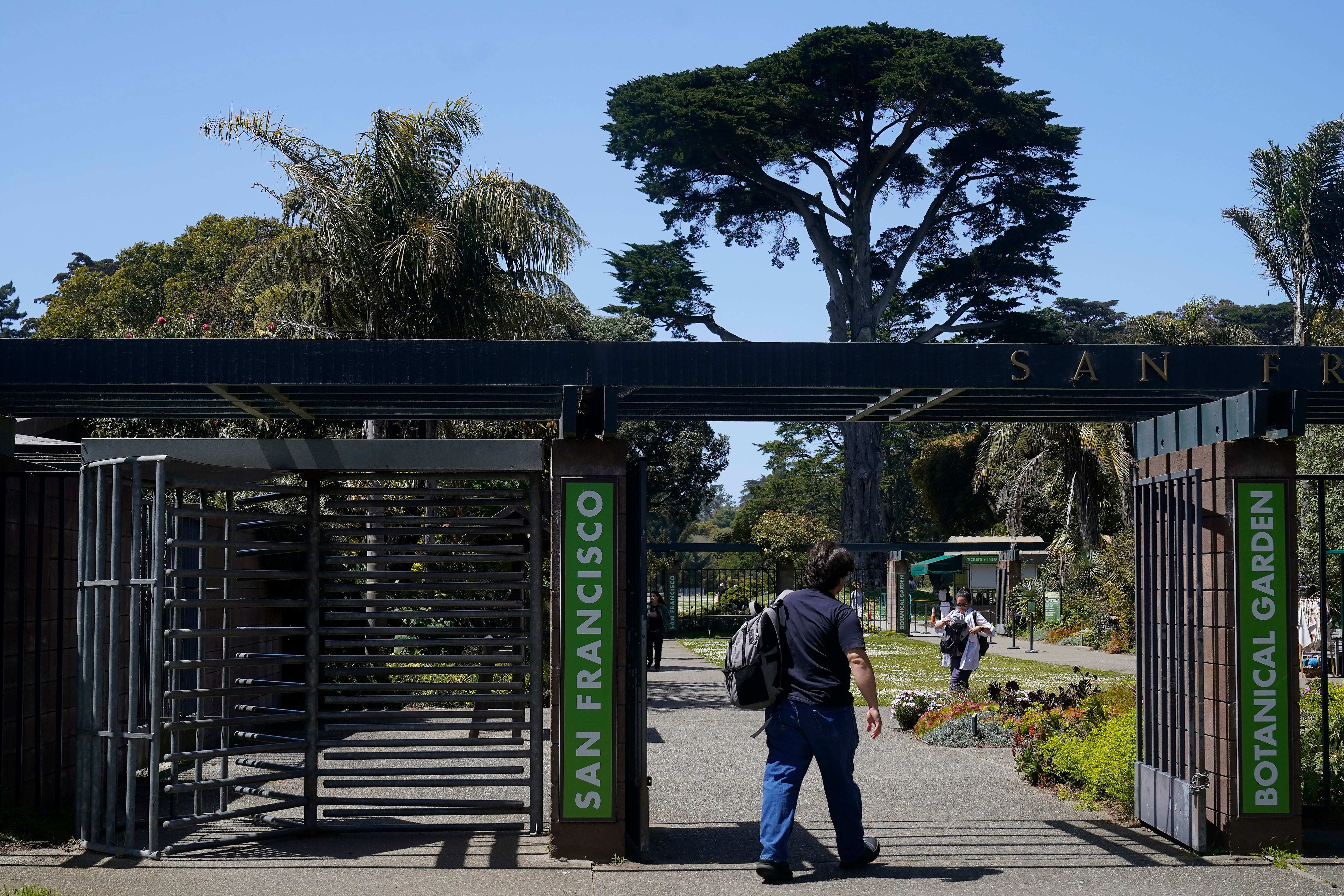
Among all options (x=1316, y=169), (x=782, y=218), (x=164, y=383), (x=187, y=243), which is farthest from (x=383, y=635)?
(x=187, y=243)

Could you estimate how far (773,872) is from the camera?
683cm

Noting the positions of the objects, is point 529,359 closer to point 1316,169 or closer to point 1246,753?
point 1246,753

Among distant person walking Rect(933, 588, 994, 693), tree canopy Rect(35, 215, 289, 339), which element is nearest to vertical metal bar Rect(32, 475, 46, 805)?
distant person walking Rect(933, 588, 994, 693)

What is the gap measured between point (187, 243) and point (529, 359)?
49536mm

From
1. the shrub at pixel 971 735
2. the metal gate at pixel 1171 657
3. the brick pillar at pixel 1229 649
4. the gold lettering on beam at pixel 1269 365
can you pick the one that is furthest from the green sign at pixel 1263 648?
the shrub at pixel 971 735

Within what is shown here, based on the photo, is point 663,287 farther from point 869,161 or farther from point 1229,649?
point 1229,649

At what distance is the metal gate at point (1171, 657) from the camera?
7.73 metres

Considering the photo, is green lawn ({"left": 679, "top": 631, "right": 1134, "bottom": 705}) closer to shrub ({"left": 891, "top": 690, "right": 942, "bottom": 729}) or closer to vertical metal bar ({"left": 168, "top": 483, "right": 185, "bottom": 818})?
shrub ({"left": 891, "top": 690, "right": 942, "bottom": 729})

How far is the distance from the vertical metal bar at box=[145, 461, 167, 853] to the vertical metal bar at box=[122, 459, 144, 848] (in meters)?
0.09

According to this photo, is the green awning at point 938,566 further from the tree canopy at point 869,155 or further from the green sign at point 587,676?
the green sign at point 587,676

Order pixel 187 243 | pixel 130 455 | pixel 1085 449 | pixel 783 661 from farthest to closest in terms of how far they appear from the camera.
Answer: pixel 187 243 < pixel 1085 449 < pixel 130 455 < pixel 783 661

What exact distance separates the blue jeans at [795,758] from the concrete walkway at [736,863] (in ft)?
1.03

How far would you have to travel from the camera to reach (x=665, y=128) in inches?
1763

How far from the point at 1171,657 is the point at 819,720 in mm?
2677
